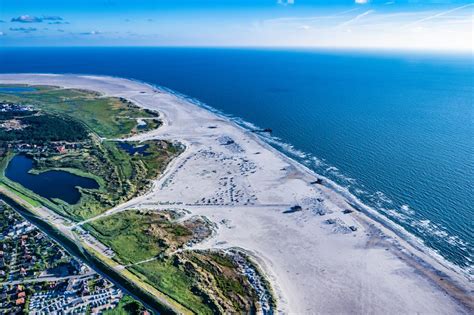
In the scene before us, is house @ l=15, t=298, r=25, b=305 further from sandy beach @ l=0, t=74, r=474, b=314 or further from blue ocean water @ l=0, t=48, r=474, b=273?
blue ocean water @ l=0, t=48, r=474, b=273

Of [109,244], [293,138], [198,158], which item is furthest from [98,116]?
[109,244]

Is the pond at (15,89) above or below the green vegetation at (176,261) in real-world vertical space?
above

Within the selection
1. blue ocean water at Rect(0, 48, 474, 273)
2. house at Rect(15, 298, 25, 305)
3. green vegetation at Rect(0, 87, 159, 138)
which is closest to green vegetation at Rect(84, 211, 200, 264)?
house at Rect(15, 298, 25, 305)

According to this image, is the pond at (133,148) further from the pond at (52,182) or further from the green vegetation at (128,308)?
the green vegetation at (128,308)

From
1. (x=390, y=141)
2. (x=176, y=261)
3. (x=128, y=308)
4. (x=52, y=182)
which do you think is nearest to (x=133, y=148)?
(x=52, y=182)

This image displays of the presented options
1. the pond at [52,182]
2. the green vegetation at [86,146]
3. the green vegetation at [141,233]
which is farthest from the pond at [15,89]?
the green vegetation at [141,233]

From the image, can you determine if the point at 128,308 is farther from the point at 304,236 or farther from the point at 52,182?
the point at 52,182

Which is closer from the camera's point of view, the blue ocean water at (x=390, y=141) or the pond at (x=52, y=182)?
the blue ocean water at (x=390, y=141)
